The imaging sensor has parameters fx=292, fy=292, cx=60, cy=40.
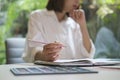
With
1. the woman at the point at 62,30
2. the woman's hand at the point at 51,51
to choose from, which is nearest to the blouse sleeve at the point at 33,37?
the woman at the point at 62,30

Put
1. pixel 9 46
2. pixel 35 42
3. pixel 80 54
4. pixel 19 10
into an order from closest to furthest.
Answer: pixel 35 42
pixel 80 54
pixel 9 46
pixel 19 10

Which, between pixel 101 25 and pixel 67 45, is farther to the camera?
pixel 101 25

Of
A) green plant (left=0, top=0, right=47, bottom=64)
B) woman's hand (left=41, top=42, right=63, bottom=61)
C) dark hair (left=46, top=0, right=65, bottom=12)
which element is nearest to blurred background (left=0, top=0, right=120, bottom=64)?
green plant (left=0, top=0, right=47, bottom=64)

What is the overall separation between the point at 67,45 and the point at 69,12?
0.27m

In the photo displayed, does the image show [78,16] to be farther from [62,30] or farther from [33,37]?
[33,37]

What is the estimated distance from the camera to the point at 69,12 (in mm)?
2168

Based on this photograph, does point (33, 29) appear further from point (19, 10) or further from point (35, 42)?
point (19, 10)

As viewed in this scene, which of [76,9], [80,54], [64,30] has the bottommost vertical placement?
[80,54]

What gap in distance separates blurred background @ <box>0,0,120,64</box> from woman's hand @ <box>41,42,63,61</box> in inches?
79.0

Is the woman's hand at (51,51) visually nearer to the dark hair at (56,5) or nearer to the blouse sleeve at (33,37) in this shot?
the blouse sleeve at (33,37)

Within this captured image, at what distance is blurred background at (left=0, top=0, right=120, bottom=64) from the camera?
11.6 ft

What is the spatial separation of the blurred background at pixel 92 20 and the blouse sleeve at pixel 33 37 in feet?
4.88

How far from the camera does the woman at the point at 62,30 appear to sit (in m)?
2.00

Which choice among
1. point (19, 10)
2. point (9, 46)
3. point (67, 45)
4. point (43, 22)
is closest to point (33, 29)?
point (43, 22)
